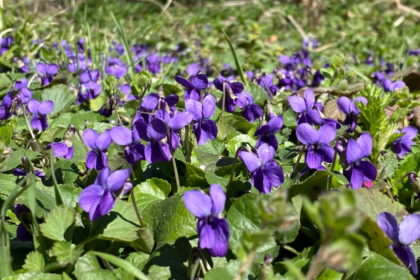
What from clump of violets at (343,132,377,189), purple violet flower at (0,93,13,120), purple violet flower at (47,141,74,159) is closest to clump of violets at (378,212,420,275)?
clump of violets at (343,132,377,189)

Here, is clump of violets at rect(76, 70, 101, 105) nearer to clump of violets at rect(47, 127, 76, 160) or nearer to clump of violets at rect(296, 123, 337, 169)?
clump of violets at rect(47, 127, 76, 160)

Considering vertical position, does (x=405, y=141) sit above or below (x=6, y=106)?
below

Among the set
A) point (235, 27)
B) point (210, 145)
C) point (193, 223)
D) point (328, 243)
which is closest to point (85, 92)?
point (210, 145)

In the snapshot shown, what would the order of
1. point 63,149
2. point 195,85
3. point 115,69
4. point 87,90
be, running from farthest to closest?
point 115,69 → point 87,90 → point 195,85 → point 63,149

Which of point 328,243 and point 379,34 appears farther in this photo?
point 379,34

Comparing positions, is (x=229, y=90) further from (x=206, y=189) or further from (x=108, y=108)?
(x=108, y=108)

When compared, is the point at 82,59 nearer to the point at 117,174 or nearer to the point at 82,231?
→ the point at 82,231

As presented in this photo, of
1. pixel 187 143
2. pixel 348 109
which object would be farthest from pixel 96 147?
pixel 348 109
